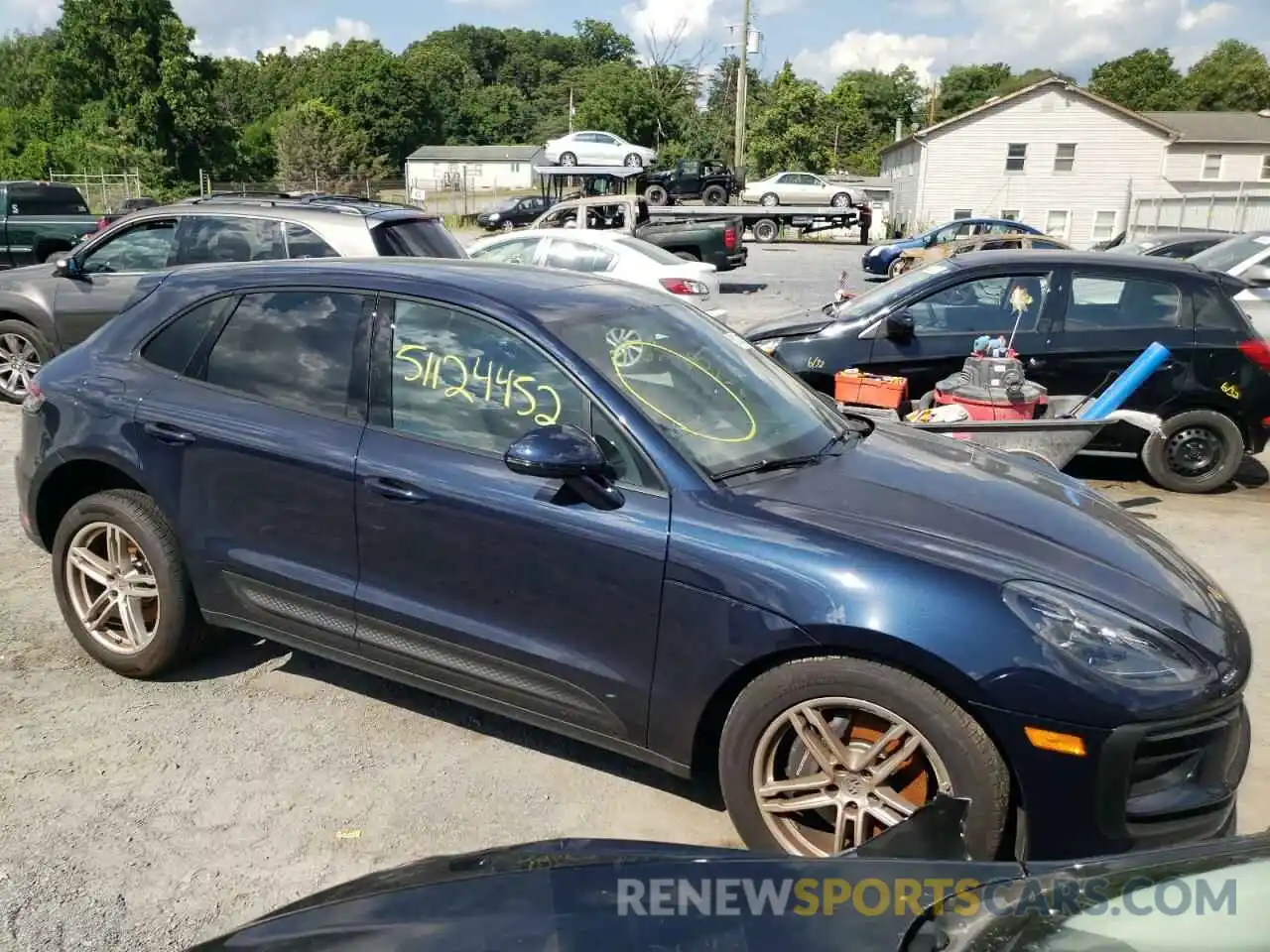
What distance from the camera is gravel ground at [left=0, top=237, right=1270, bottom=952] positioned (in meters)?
2.86

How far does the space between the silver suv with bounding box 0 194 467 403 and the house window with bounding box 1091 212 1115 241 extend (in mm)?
40381

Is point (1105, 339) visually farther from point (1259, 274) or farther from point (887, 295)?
point (1259, 274)

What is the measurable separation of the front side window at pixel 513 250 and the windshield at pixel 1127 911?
1220 cm

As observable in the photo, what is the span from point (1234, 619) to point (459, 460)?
2.44m

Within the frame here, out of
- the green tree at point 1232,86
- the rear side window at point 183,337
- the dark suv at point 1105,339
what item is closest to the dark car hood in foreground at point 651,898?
the rear side window at point 183,337

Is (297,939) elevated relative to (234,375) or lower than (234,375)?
lower

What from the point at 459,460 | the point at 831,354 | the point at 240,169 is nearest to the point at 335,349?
the point at 459,460

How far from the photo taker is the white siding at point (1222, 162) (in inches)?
1704

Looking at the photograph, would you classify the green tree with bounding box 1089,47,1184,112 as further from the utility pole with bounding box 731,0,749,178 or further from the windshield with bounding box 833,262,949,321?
the windshield with bounding box 833,262,949,321

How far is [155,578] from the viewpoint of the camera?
3.89 metres

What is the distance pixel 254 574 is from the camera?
3646mm

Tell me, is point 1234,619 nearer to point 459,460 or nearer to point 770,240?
point 459,460

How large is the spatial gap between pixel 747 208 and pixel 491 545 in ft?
94.4

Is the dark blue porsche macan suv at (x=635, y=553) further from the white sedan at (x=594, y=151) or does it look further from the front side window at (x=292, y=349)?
the white sedan at (x=594, y=151)
